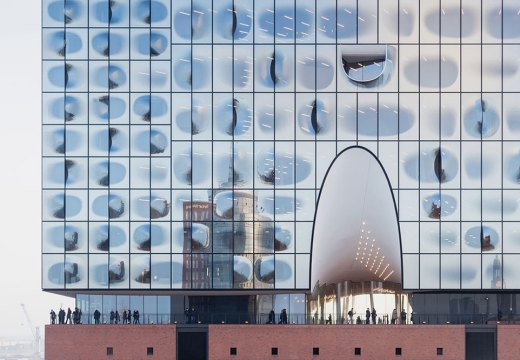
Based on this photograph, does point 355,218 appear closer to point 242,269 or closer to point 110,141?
point 242,269

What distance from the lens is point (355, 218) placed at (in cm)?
6531

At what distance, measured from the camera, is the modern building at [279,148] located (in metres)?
63.2

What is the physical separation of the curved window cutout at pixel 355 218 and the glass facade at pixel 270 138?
0.68m

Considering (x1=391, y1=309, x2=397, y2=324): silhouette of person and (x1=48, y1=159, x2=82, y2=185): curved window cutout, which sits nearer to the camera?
(x1=391, y1=309, x2=397, y2=324): silhouette of person

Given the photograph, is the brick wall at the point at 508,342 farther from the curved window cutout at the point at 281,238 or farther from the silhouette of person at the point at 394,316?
the curved window cutout at the point at 281,238

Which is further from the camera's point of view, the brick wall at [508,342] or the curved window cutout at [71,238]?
the curved window cutout at [71,238]

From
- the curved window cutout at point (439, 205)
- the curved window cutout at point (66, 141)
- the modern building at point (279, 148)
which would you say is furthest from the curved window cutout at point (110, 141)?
the curved window cutout at point (439, 205)

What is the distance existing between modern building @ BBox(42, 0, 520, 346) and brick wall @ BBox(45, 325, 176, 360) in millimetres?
2441

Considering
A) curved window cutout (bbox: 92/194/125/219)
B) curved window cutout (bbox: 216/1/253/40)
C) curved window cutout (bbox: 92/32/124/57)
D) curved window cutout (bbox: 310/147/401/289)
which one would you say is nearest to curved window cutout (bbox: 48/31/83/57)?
curved window cutout (bbox: 92/32/124/57)

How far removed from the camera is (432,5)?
63.9m

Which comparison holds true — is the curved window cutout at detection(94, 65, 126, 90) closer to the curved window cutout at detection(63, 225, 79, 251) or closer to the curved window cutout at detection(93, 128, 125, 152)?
the curved window cutout at detection(93, 128, 125, 152)

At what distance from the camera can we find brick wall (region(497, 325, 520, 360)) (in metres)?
61.2

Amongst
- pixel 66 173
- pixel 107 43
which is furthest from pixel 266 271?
pixel 107 43

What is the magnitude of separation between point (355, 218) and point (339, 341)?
317 inches
